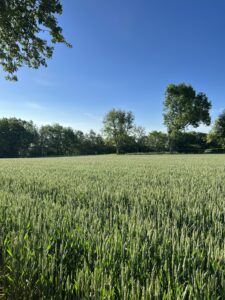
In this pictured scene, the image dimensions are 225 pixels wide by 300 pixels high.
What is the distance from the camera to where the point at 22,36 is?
378 inches

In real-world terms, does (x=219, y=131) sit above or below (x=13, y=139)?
below

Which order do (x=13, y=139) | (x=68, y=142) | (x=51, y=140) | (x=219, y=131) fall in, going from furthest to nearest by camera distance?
(x=51, y=140) → (x=68, y=142) → (x=13, y=139) → (x=219, y=131)

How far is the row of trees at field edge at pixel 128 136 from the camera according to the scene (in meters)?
60.9

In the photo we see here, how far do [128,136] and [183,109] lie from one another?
2065cm

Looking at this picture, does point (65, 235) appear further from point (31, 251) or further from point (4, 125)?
point (4, 125)

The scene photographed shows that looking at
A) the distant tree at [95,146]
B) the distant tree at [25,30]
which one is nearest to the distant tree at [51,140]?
the distant tree at [95,146]

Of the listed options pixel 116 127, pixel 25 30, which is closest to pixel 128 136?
pixel 116 127

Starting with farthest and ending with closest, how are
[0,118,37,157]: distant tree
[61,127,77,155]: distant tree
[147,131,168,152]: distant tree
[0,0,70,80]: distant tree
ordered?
[61,127,77,155]: distant tree
[0,118,37,157]: distant tree
[147,131,168,152]: distant tree
[0,0,70,80]: distant tree

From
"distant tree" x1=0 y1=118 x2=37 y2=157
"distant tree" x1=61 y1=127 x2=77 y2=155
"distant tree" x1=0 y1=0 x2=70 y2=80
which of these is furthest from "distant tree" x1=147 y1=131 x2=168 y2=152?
"distant tree" x1=0 y1=0 x2=70 y2=80

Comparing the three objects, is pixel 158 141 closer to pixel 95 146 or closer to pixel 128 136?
pixel 128 136

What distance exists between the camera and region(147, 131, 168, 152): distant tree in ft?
234

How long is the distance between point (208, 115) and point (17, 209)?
6786 centimetres

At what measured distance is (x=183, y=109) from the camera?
61.7 m

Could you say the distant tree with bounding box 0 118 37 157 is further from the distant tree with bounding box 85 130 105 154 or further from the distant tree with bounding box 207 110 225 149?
the distant tree with bounding box 207 110 225 149
